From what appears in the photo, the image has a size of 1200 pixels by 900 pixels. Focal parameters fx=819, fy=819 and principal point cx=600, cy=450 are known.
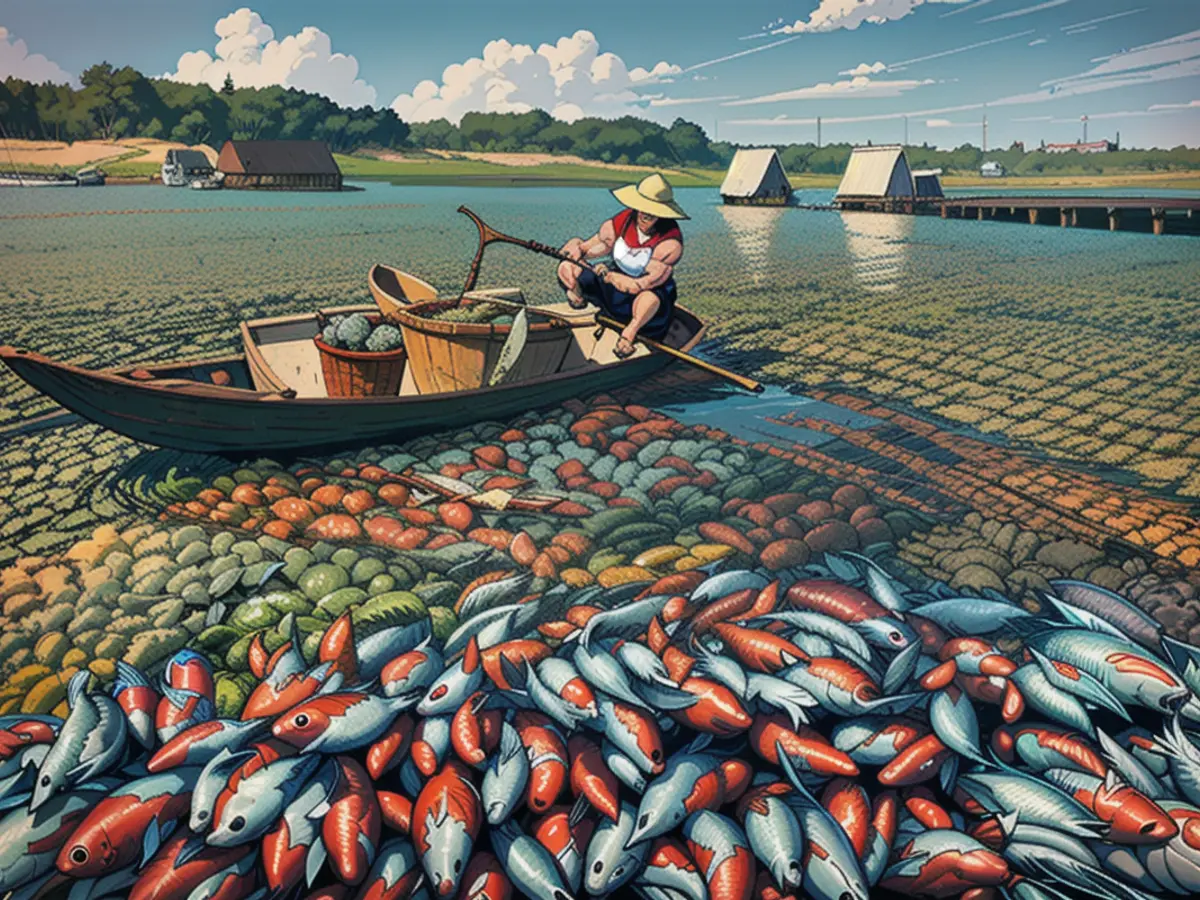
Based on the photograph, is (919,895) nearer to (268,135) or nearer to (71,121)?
(268,135)

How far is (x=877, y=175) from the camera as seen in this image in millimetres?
13555

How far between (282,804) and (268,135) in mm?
9012

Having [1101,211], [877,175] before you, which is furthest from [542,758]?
[1101,211]

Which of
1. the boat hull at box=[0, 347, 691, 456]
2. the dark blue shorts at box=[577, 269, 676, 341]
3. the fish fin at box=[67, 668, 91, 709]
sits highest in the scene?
the dark blue shorts at box=[577, 269, 676, 341]

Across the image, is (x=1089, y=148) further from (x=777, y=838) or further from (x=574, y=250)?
(x=777, y=838)

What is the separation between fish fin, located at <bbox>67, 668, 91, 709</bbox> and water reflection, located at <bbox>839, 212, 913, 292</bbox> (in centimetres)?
953

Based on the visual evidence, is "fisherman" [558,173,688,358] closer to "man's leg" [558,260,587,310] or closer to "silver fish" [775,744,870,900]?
"man's leg" [558,260,587,310]

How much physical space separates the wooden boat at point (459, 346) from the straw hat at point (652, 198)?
1.19 m

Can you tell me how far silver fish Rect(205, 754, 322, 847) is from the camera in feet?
12.0

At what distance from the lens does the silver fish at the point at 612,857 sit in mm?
3646

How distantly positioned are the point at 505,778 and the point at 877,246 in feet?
38.3

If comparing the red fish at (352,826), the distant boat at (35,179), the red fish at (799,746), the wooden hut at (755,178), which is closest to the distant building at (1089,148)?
the wooden hut at (755,178)

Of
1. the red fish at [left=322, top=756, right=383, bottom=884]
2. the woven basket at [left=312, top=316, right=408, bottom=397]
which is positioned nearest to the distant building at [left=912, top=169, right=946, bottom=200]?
the woven basket at [left=312, top=316, right=408, bottom=397]

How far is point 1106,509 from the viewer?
536 cm
